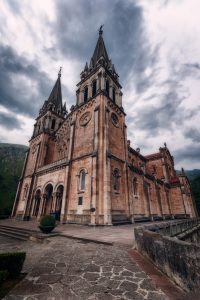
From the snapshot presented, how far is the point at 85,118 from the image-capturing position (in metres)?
21.7

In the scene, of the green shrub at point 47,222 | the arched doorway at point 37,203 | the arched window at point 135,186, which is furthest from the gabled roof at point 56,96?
the green shrub at point 47,222

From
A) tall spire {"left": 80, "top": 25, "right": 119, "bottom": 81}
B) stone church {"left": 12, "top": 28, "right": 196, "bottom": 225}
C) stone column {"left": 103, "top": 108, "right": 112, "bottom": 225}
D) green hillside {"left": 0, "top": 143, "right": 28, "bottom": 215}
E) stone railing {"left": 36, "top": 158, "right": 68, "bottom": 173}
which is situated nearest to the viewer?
stone column {"left": 103, "top": 108, "right": 112, "bottom": 225}

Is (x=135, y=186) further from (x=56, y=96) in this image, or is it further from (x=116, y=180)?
(x=56, y=96)

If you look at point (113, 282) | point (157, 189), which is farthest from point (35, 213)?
point (113, 282)

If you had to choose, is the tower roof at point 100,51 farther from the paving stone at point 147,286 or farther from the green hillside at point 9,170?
the green hillside at point 9,170

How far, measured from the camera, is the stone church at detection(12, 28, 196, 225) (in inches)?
631

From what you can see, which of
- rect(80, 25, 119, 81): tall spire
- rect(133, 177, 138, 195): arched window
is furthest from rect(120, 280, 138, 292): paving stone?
rect(80, 25, 119, 81): tall spire

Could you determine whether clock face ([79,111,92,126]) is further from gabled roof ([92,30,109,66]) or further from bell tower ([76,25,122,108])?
gabled roof ([92,30,109,66])

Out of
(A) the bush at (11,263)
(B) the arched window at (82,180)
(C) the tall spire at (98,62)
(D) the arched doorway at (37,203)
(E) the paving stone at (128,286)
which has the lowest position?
(E) the paving stone at (128,286)

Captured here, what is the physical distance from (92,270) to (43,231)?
6611mm

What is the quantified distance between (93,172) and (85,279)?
1191 cm

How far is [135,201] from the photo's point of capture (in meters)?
19.9

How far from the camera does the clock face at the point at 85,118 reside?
20.9 meters

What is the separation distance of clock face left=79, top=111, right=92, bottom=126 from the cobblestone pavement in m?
17.1
